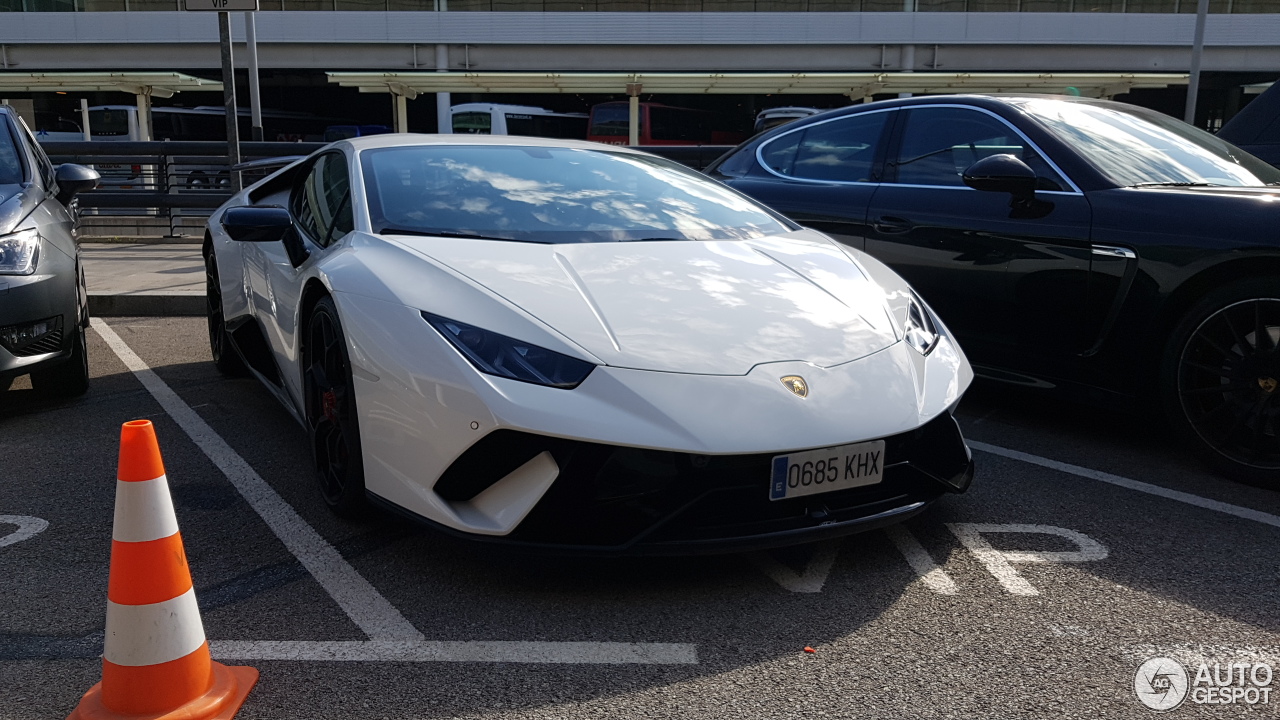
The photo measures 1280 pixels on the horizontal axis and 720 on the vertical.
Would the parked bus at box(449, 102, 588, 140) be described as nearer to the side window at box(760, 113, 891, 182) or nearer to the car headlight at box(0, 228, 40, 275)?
the side window at box(760, 113, 891, 182)

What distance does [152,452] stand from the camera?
7.26ft

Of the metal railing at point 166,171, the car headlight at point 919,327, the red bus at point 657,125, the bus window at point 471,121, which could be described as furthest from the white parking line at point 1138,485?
the bus window at point 471,121

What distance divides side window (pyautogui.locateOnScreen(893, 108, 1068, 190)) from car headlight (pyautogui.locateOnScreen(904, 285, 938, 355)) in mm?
1316

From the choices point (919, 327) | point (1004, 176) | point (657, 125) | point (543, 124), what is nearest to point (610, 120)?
point (657, 125)

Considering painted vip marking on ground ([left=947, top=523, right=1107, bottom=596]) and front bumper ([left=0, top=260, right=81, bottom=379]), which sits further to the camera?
front bumper ([left=0, top=260, right=81, bottom=379])

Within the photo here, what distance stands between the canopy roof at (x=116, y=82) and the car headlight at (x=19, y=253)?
68.3 feet

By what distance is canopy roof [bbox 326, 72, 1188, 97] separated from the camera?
76.2 feet

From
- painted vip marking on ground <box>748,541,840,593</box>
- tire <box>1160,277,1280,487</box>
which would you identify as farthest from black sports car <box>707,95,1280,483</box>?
painted vip marking on ground <box>748,541,840,593</box>

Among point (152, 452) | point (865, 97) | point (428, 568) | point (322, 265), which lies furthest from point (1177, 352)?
point (865, 97)

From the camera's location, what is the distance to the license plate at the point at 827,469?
2631 mm

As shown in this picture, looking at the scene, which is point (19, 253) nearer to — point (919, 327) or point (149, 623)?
point (149, 623)

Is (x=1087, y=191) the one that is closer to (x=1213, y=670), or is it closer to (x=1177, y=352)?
(x=1177, y=352)

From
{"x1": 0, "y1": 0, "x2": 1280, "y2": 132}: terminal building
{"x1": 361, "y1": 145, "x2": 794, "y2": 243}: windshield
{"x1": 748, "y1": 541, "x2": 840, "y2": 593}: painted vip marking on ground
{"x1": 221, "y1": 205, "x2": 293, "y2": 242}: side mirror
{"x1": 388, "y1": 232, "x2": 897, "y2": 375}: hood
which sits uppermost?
{"x1": 0, "y1": 0, "x2": 1280, "y2": 132}: terminal building

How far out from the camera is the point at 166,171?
498 inches
